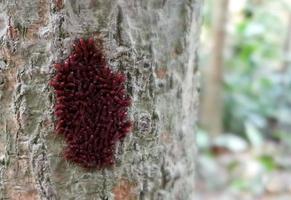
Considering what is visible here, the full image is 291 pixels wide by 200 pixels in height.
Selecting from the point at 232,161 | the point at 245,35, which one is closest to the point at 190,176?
the point at 232,161

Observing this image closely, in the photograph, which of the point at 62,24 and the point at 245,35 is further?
the point at 245,35

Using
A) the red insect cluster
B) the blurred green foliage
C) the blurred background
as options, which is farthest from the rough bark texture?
the blurred green foliage

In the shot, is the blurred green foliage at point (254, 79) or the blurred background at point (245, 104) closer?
the blurred background at point (245, 104)

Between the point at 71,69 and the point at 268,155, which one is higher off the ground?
the point at 71,69

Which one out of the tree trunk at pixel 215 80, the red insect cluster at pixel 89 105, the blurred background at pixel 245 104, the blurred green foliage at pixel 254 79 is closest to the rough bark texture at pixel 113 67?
the red insect cluster at pixel 89 105

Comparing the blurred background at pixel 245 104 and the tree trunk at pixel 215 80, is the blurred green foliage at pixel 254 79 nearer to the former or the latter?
the blurred background at pixel 245 104

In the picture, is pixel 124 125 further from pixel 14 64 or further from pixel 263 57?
pixel 263 57
